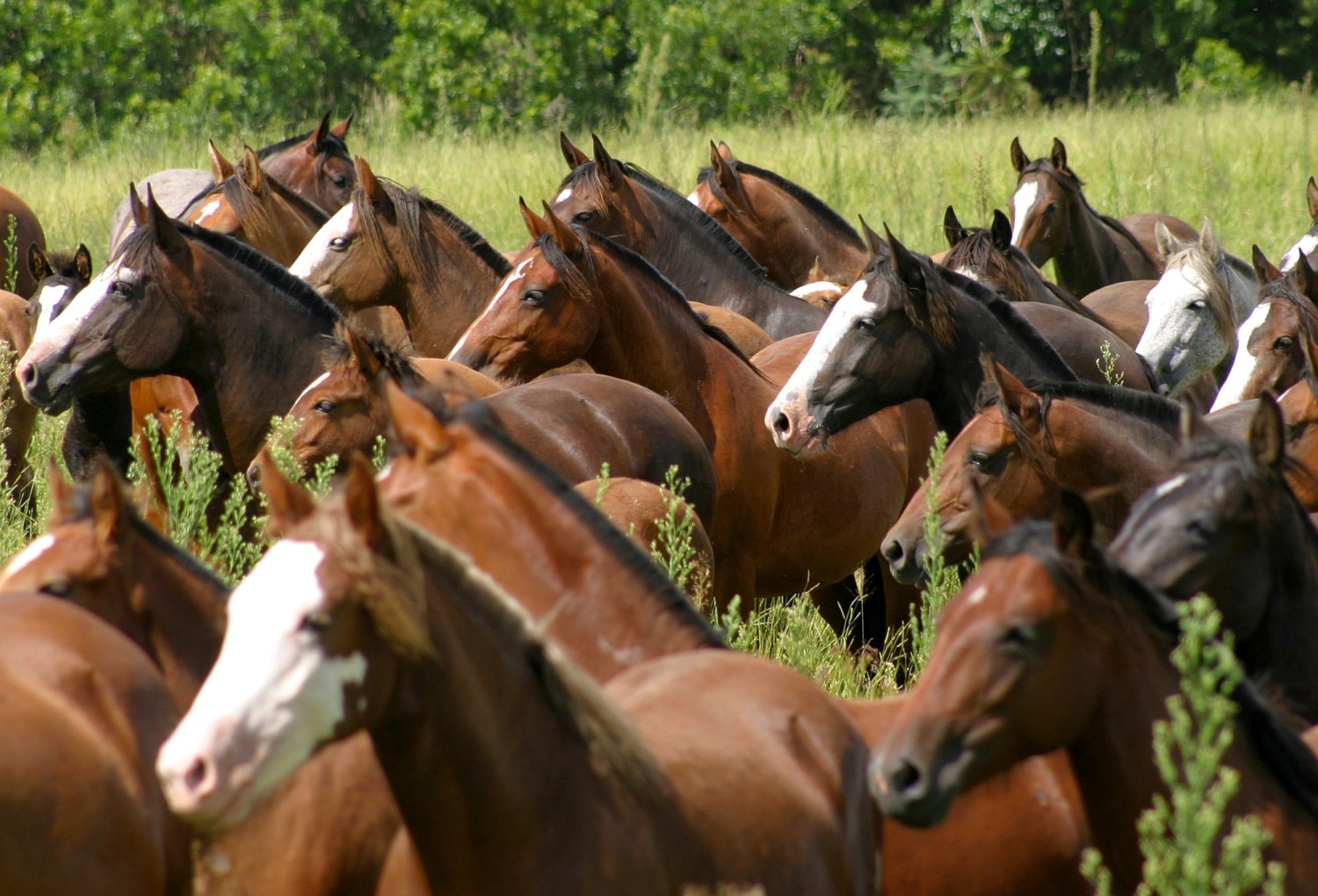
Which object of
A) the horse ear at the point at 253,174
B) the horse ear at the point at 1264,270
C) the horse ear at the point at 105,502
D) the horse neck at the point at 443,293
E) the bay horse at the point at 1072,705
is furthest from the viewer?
the horse ear at the point at 253,174

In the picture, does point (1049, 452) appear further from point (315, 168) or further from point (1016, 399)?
point (315, 168)

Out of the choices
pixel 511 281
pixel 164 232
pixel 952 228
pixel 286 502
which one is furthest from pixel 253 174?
pixel 286 502

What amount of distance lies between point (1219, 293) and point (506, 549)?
5.78 meters

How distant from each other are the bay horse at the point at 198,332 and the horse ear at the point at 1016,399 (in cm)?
254

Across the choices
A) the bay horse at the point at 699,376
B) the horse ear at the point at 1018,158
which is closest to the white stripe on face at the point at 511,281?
the bay horse at the point at 699,376

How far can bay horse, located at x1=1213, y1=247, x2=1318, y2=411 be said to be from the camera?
19.5ft

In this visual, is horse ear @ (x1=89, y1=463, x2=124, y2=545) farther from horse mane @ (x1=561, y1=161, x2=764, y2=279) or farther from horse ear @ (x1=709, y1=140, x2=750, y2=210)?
horse ear @ (x1=709, y1=140, x2=750, y2=210)

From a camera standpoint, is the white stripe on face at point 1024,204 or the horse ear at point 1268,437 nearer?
the horse ear at point 1268,437

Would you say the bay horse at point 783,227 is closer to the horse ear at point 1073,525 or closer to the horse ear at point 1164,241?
the horse ear at point 1164,241

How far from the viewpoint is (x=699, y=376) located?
6.00 metres

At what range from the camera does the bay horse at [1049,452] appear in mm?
4258

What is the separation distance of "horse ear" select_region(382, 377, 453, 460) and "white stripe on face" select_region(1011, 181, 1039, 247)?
7.33 metres

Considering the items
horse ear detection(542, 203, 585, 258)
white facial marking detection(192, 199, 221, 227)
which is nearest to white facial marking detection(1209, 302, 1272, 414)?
horse ear detection(542, 203, 585, 258)

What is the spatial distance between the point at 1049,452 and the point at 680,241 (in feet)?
12.9
